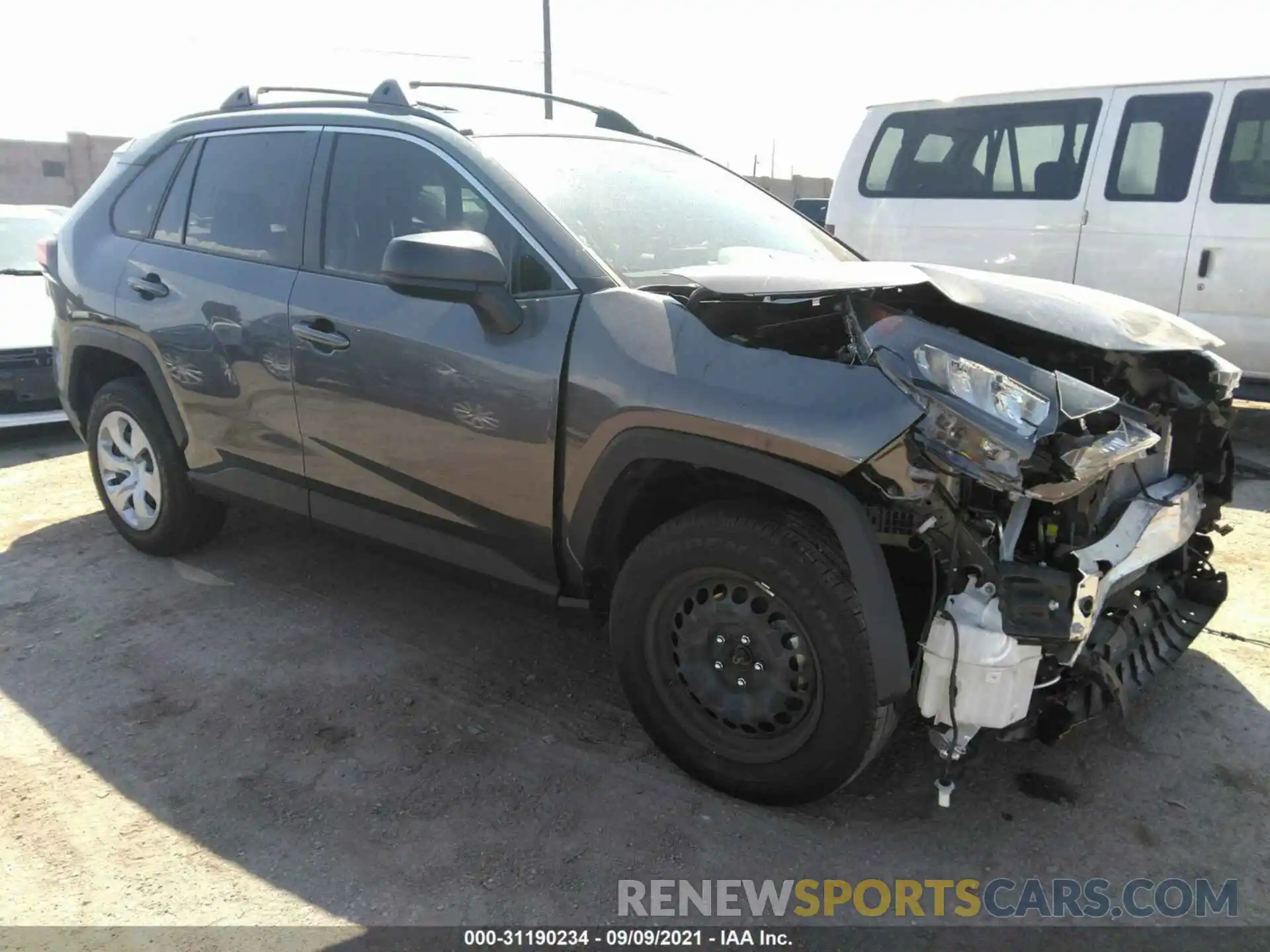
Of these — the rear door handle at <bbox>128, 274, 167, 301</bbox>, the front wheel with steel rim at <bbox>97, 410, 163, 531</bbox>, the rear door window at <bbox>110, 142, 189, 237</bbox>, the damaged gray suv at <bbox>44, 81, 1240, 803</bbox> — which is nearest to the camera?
the damaged gray suv at <bbox>44, 81, 1240, 803</bbox>

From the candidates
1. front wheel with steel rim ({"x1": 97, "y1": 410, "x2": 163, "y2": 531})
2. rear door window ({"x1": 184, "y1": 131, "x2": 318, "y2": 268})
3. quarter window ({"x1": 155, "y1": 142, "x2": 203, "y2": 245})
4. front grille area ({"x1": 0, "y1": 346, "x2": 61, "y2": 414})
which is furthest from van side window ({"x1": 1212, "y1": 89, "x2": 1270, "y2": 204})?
front grille area ({"x1": 0, "y1": 346, "x2": 61, "y2": 414})

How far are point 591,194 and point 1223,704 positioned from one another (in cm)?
259

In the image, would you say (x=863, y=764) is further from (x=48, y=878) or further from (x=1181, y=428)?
(x=48, y=878)

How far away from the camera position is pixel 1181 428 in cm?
288

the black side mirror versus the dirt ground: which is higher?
the black side mirror

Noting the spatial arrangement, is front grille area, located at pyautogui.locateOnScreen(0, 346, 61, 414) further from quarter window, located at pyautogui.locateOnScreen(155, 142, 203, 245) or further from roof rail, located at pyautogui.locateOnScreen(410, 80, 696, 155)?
roof rail, located at pyautogui.locateOnScreen(410, 80, 696, 155)

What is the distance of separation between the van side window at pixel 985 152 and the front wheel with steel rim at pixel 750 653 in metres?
4.89

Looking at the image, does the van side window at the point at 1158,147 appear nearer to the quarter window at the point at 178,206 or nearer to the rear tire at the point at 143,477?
the quarter window at the point at 178,206

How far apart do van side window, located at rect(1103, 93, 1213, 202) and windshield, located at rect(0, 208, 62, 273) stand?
7.12m

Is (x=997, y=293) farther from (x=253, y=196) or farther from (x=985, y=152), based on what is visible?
(x=985, y=152)

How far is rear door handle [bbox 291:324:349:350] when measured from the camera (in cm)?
313

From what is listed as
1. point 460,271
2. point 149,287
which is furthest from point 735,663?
point 149,287

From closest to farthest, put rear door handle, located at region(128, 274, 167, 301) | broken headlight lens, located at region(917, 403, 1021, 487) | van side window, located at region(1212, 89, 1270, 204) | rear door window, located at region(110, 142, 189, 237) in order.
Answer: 1. broken headlight lens, located at region(917, 403, 1021, 487)
2. rear door handle, located at region(128, 274, 167, 301)
3. rear door window, located at region(110, 142, 189, 237)
4. van side window, located at region(1212, 89, 1270, 204)

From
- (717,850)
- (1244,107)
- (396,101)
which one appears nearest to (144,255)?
(396,101)
